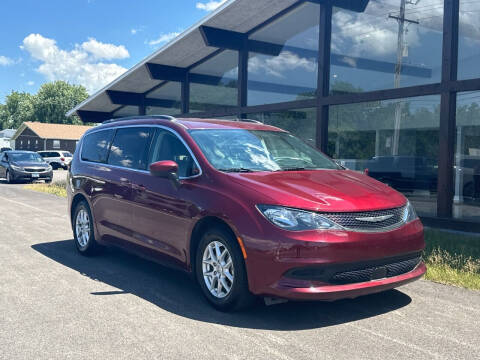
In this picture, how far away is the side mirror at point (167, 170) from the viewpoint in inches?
203

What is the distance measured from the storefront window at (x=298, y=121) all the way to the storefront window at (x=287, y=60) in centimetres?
36

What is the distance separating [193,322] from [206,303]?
57cm

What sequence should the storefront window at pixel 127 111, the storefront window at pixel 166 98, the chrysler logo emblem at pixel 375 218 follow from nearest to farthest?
1. the chrysler logo emblem at pixel 375 218
2. the storefront window at pixel 166 98
3. the storefront window at pixel 127 111

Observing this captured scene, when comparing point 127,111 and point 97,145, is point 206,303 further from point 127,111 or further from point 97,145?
point 127,111

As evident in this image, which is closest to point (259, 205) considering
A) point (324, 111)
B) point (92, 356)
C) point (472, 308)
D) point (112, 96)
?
point (92, 356)

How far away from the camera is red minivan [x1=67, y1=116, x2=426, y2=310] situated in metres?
4.17

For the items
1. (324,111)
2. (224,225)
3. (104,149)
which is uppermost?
(324,111)

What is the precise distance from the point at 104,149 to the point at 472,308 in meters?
4.89

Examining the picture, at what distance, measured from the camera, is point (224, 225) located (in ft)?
15.1

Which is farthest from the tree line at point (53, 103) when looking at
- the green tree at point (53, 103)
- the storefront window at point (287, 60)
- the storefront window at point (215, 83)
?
the storefront window at point (287, 60)

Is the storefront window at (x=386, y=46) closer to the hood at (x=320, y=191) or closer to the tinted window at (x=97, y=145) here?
the hood at (x=320, y=191)

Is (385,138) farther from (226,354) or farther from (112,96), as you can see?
(112,96)

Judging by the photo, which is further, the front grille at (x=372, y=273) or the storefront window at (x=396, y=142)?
the storefront window at (x=396, y=142)

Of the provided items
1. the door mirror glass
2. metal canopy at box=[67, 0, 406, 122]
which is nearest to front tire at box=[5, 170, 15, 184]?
metal canopy at box=[67, 0, 406, 122]
